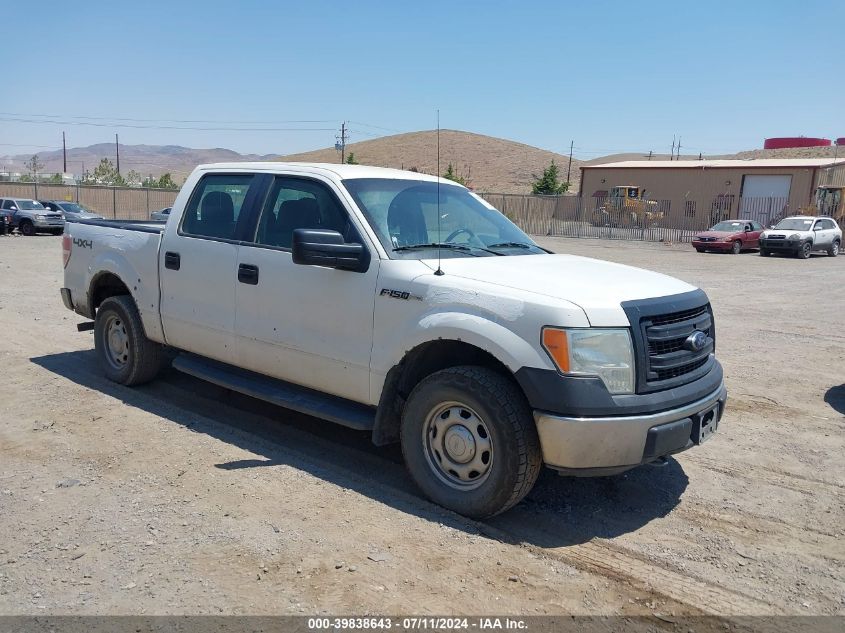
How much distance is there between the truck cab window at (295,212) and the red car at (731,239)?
2697 cm

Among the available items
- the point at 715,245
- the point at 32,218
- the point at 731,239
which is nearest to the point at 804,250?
the point at 731,239

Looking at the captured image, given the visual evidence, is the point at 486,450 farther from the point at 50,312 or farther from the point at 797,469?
the point at 50,312

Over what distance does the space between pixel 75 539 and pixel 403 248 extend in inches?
97.9

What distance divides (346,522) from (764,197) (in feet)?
156

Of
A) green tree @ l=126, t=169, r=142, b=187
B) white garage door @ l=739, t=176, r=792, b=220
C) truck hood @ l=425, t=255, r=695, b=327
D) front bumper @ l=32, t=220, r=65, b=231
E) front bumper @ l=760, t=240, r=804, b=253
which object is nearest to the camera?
truck hood @ l=425, t=255, r=695, b=327

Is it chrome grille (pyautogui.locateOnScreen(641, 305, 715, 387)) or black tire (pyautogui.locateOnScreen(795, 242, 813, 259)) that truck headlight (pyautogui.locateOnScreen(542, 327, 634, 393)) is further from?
black tire (pyautogui.locateOnScreen(795, 242, 813, 259))

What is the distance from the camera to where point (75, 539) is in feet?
12.4

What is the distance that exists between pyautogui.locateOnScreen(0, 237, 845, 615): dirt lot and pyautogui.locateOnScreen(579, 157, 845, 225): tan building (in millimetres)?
37938

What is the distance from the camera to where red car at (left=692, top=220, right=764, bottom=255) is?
28.8m

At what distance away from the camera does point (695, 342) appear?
13.5 ft

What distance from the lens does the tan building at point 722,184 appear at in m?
43.2

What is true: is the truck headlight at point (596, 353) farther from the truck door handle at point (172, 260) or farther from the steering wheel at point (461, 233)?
the truck door handle at point (172, 260)

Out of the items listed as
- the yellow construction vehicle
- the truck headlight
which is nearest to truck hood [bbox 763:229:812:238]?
the yellow construction vehicle

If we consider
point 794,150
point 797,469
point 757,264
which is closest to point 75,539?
point 797,469
